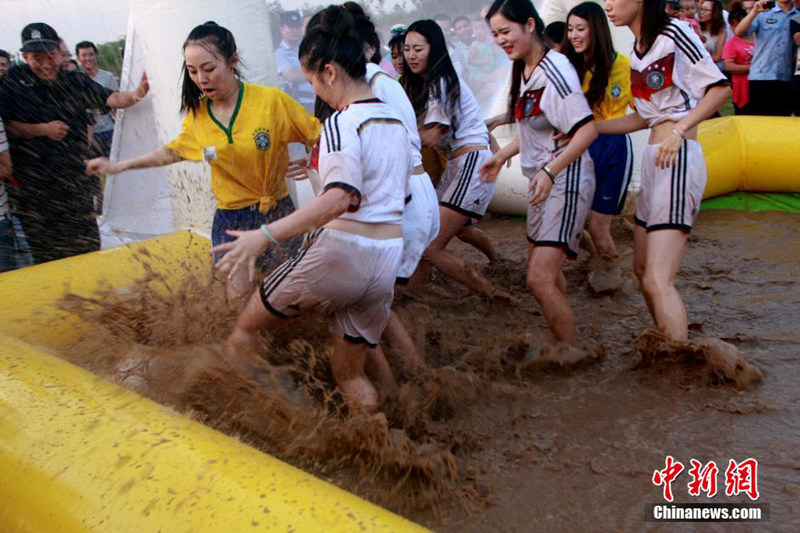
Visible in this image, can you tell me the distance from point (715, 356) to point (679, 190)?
758mm

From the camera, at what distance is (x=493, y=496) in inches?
102

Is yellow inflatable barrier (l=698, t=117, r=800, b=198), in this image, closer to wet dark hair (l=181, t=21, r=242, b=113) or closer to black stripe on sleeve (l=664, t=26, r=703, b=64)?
black stripe on sleeve (l=664, t=26, r=703, b=64)

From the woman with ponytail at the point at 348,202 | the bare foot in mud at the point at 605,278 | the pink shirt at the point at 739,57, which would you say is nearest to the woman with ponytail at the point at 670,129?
the woman with ponytail at the point at 348,202

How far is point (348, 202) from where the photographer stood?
2.43 metres

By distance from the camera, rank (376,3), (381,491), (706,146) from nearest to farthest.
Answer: (381,491) < (706,146) < (376,3)

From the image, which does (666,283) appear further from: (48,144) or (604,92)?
(48,144)

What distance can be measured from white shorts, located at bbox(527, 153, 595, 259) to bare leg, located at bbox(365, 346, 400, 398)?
3.32ft

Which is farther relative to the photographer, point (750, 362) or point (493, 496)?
point (750, 362)

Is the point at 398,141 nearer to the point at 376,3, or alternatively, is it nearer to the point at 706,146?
the point at 706,146

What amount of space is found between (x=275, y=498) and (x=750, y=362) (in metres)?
2.59

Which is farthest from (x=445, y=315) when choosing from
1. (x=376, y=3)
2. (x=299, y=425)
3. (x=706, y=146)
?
(x=376, y=3)

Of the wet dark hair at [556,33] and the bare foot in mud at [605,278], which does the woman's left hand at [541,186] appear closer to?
the bare foot in mud at [605,278]

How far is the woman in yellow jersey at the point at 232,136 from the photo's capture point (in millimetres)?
3428

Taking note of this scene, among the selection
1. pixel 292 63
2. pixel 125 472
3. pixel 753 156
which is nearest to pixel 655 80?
pixel 125 472
